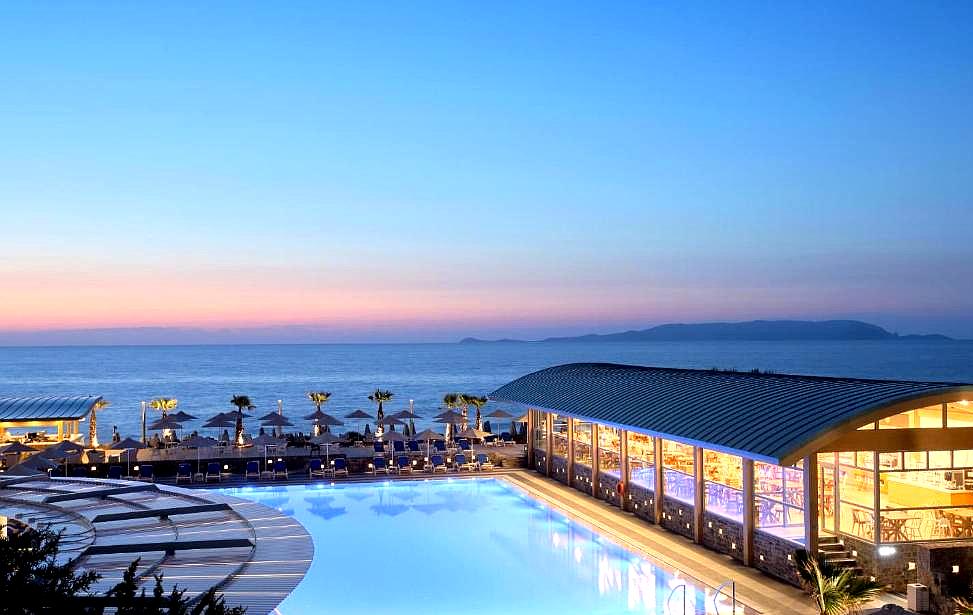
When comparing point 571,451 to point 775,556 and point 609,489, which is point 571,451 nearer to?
point 609,489

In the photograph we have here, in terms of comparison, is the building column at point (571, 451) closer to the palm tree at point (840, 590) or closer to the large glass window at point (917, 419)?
the large glass window at point (917, 419)

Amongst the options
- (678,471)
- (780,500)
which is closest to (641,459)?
(678,471)

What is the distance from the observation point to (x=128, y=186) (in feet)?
141

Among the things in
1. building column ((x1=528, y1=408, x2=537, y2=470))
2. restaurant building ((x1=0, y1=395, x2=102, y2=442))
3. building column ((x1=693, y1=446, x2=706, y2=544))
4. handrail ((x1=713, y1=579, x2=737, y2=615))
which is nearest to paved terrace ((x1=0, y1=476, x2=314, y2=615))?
handrail ((x1=713, y1=579, x2=737, y2=615))

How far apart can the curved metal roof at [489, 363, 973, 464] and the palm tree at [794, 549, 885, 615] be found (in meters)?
1.77

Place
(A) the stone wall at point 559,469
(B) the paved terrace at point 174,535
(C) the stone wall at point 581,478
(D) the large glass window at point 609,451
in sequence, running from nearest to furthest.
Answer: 1. (B) the paved terrace at point 174,535
2. (D) the large glass window at point 609,451
3. (C) the stone wall at point 581,478
4. (A) the stone wall at point 559,469

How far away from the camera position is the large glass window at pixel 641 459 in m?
22.3

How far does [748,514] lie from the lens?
17.2 metres

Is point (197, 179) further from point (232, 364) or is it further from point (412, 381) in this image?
point (232, 364)

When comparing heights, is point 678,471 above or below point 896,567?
above

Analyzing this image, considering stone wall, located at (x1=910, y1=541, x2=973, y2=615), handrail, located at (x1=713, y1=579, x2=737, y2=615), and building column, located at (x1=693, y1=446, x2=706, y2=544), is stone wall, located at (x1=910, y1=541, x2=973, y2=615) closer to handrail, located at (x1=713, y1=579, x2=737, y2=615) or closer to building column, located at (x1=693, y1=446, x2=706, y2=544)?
handrail, located at (x1=713, y1=579, x2=737, y2=615)

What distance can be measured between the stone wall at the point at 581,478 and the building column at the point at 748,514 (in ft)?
28.2

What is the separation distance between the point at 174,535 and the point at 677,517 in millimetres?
11403

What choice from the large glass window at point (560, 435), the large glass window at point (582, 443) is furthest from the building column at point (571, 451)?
the large glass window at point (560, 435)
